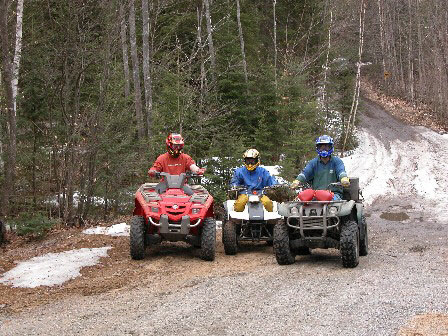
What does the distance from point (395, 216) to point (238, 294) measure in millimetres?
11301

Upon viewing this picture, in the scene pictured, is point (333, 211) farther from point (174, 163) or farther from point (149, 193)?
point (174, 163)

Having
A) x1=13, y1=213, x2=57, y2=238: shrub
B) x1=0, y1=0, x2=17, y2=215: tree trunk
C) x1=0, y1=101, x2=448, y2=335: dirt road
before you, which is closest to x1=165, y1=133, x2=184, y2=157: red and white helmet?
x1=0, y1=101, x2=448, y2=335: dirt road

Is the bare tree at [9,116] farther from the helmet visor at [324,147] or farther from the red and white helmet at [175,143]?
the helmet visor at [324,147]

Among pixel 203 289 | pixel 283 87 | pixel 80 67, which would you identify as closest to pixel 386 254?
pixel 203 289

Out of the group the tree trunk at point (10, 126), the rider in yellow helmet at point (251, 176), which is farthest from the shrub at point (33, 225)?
the rider in yellow helmet at point (251, 176)

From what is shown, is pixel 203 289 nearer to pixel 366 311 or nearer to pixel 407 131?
pixel 366 311

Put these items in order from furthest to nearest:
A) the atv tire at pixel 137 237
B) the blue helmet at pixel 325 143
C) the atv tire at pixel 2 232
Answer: the atv tire at pixel 2 232
the blue helmet at pixel 325 143
the atv tire at pixel 137 237

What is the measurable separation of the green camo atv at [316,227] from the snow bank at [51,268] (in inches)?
129

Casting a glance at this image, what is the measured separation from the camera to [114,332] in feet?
21.2

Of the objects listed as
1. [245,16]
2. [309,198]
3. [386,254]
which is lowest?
[386,254]

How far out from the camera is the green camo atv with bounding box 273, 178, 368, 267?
371 inches

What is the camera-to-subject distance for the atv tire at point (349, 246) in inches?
363

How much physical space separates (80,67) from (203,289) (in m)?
8.91

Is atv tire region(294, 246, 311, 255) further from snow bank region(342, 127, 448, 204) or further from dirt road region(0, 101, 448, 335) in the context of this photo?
snow bank region(342, 127, 448, 204)
